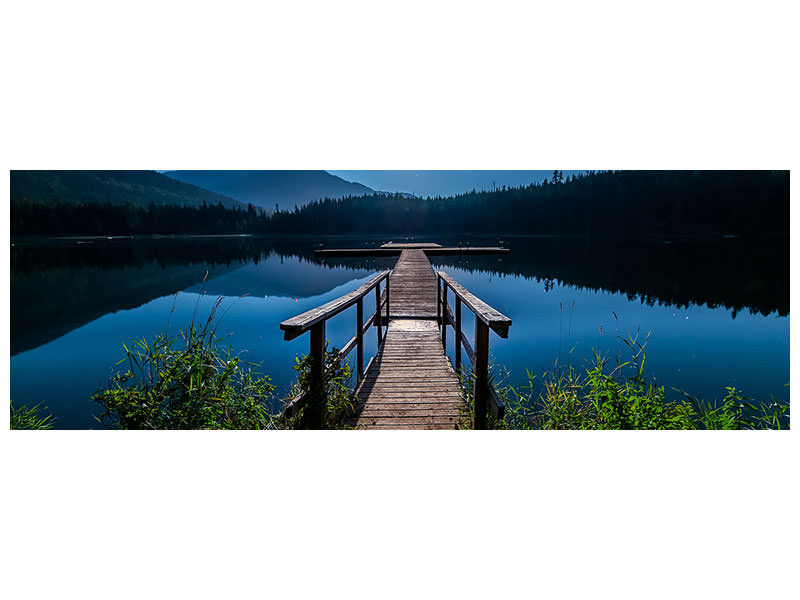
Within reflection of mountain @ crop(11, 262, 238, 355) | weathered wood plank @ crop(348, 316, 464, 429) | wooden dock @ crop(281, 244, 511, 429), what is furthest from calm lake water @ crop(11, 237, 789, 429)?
weathered wood plank @ crop(348, 316, 464, 429)

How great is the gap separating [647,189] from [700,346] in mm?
13605

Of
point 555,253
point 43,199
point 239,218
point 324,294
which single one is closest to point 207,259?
point 239,218

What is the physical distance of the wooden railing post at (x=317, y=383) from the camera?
317 centimetres

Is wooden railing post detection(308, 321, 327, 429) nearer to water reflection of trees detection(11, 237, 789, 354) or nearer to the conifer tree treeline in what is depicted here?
the conifer tree treeline

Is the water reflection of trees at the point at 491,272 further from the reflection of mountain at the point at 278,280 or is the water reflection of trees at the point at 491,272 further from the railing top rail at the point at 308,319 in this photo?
the railing top rail at the point at 308,319

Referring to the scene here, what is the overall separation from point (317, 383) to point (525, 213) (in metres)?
43.7

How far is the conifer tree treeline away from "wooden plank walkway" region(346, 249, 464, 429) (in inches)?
166

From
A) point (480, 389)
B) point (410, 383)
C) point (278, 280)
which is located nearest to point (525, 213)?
point (278, 280)

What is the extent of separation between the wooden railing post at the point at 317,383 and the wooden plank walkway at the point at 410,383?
0.41 metres

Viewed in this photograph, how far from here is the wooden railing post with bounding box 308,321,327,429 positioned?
10.4 feet

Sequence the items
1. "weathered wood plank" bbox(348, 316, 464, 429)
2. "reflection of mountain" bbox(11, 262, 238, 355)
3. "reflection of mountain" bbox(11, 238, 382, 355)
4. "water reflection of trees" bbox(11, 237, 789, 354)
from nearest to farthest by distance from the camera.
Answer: "weathered wood plank" bbox(348, 316, 464, 429), "reflection of mountain" bbox(11, 262, 238, 355), "reflection of mountain" bbox(11, 238, 382, 355), "water reflection of trees" bbox(11, 237, 789, 354)

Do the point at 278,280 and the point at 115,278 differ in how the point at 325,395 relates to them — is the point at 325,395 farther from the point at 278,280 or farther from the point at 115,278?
the point at 278,280

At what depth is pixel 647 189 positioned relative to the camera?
19406 millimetres

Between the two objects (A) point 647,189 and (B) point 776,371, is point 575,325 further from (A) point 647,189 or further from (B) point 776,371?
(A) point 647,189
